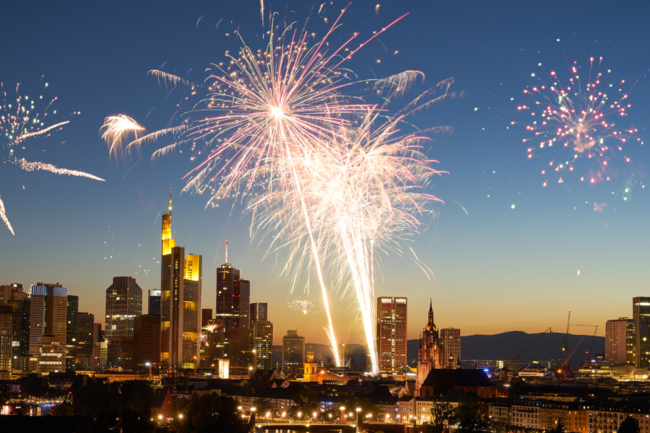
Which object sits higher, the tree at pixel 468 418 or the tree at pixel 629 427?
the tree at pixel 629 427

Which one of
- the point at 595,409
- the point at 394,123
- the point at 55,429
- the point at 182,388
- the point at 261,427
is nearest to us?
the point at 394,123

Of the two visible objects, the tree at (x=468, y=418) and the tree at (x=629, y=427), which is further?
the tree at (x=468, y=418)

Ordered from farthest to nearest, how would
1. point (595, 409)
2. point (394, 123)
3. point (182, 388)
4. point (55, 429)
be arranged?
point (182, 388)
point (595, 409)
point (55, 429)
point (394, 123)

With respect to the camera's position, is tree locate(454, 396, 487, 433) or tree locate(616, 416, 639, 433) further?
tree locate(454, 396, 487, 433)

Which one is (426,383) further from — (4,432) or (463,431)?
(4,432)

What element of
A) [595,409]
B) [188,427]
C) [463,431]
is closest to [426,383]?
[595,409]

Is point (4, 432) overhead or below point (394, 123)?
below

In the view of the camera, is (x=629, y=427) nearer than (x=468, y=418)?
Yes

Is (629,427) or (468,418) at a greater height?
(629,427)

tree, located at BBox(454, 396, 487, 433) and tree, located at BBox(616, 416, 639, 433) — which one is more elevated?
tree, located at BBox(616, 416, 639, 433)

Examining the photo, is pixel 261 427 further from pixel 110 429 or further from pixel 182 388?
pixel 182 388

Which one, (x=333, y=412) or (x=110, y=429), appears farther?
(x=333, y=412)
